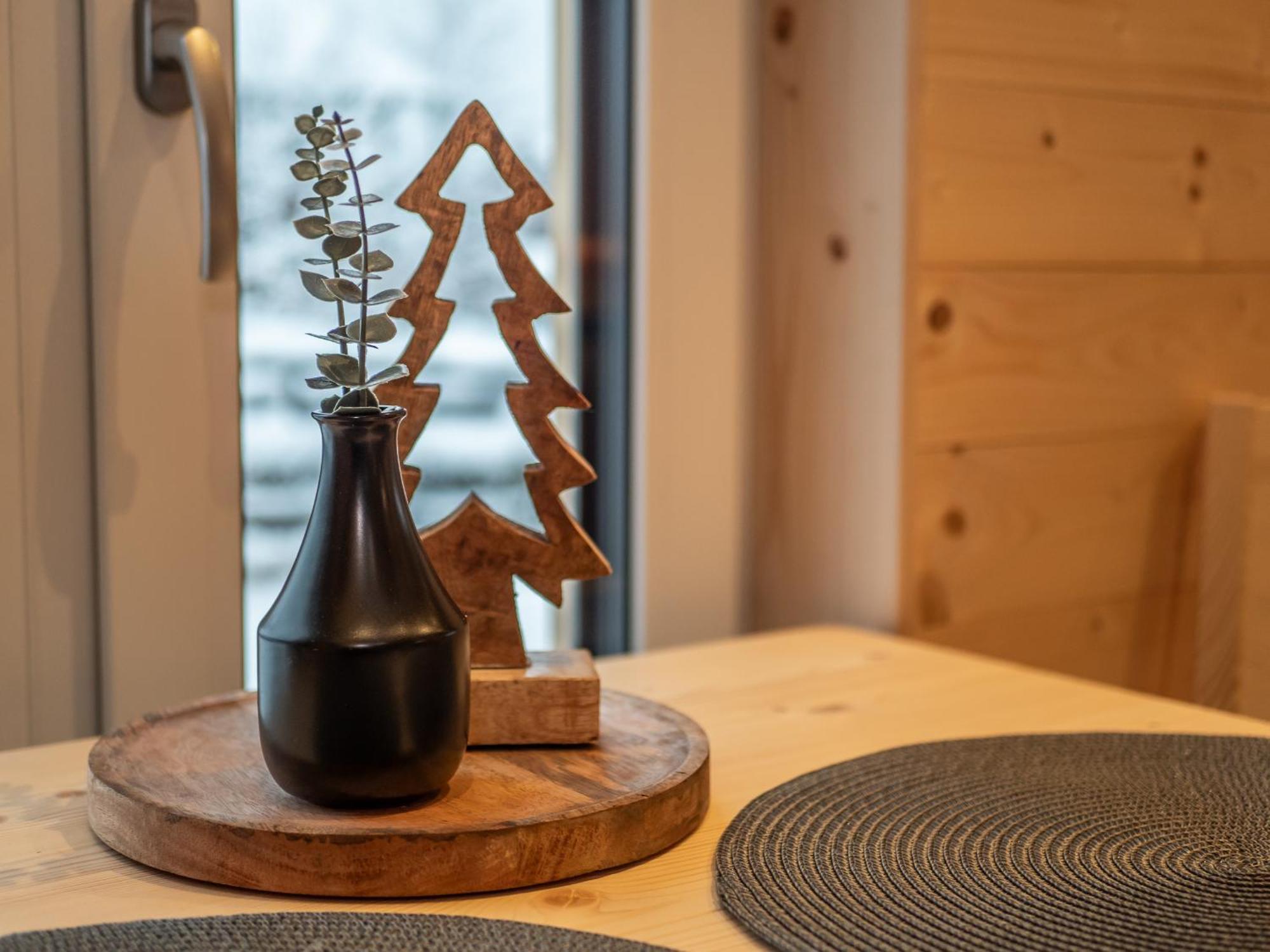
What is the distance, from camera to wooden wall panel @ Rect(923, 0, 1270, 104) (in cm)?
129

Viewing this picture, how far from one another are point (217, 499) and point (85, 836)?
39cm

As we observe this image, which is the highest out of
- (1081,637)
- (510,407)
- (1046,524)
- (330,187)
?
(330,187)

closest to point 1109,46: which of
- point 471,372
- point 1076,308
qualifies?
point 1076,308

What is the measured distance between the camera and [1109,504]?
147 centimetres

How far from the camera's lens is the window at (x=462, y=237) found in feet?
3.78

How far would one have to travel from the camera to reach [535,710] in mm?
822

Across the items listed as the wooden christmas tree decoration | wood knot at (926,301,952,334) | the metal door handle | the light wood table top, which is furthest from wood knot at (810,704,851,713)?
the metal door handle

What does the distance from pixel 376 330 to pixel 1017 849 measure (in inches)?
17.1

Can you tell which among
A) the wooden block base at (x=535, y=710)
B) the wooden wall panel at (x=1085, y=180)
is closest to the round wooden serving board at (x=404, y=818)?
the wooden block base at (x=535, y=710)

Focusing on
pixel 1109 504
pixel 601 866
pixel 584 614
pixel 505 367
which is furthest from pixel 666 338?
pixel 601 866

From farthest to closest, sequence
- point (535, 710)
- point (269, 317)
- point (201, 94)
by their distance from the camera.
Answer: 1. point (269, 317)
2. point (201, 94)
3. point (535, 710)

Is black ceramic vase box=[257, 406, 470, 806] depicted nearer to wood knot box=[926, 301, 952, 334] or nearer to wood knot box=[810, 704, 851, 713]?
wood knot box=[810, 704, 851, 713]

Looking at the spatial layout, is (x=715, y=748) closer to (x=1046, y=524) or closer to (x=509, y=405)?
(x=509, y=405)

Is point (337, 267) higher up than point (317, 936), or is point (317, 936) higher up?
point (337, 267)
